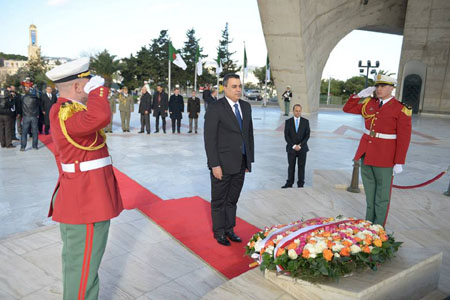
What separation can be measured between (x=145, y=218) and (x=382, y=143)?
9.26 feet

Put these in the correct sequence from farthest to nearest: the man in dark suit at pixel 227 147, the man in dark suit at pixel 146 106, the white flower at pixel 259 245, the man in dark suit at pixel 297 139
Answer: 1. the man in dark suit at pixel 146 106
2. the man in dark suit at pixel 297 139
3. the man in dark suit at pixel 227 147
4. the white flower at pixel 259 245

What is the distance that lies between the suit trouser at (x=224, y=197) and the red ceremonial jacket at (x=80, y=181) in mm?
1423

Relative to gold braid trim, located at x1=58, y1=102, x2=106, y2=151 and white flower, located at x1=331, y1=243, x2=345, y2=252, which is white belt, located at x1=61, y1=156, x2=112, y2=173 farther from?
white flower, located at x1=331, y1=243, x2=345, y2=252

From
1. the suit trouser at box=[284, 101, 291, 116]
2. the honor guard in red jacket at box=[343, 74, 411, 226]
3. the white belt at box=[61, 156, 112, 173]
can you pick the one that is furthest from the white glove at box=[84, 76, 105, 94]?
the suit trouser at box=[284, 101, 291, 116]

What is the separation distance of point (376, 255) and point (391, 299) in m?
0.30

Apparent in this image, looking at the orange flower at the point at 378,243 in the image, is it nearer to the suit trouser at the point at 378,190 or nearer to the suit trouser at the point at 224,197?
the suit trouser at the point at 378,190

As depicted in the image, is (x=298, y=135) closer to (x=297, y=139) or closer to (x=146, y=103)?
(x=297, y=139)

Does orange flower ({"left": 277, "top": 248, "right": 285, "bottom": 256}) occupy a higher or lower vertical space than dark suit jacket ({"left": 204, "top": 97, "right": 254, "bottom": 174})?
lower

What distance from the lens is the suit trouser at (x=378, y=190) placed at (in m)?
3.77

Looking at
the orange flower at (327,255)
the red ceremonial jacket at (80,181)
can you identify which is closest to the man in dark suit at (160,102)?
the red ceremonial jacket at (80,181)

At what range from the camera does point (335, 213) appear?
466 centimetres

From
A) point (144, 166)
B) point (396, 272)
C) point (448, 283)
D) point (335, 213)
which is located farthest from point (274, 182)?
point (396, 272)

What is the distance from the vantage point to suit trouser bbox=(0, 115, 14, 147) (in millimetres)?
9094

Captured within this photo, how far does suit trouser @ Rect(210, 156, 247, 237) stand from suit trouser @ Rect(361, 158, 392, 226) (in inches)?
56.4
